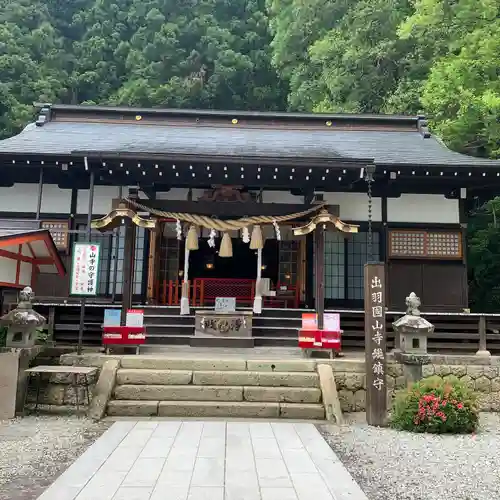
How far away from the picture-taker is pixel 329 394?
24.2 ft

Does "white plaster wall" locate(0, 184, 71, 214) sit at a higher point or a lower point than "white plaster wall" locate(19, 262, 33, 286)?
higher

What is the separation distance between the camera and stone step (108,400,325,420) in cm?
712

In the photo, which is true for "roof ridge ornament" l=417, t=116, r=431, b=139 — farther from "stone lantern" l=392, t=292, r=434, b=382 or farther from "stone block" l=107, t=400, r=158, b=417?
"stone block" l=107, t=400, r=158, b=417

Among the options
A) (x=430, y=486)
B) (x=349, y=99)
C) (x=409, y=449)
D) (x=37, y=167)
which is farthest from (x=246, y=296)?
(x=349, y=99)

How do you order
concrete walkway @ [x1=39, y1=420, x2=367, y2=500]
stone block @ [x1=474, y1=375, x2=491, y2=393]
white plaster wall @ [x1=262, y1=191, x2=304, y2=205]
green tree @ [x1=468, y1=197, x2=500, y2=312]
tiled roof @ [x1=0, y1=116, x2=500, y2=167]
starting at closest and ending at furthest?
1. concrete walkway @ [x1=39, y1=420, x2=367, y2=500]
2. stone block @ [x1=474, y1=375, x2=491, y2=393]
3. tiled roof @ [x1=0, y1=116, x2=500, y2=167]
4. white plaster wall @ [x1=262, y1=191, x2=304, y2=205]
5. green tree @ [x1=468, y1=197, x2=500, y2=312]

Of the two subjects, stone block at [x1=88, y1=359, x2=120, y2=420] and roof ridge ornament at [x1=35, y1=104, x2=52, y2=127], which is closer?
stone block at [x1=88, y1=359, x2=120, y2=420]

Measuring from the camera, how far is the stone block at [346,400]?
7.97 metres

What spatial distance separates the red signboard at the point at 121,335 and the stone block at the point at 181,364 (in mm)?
924

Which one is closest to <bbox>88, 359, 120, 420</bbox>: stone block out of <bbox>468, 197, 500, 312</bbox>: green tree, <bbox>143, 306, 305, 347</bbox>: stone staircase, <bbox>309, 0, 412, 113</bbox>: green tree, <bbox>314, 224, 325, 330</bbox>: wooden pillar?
<bbox>143, 306, 305, 347</bbox>: stone staircase

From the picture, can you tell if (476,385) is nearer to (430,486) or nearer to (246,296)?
(430,486)

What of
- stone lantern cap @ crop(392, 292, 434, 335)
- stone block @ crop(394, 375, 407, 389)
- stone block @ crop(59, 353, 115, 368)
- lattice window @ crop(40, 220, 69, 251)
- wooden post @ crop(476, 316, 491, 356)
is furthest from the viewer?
lattice window @ crop(40, 220, 69, 251)

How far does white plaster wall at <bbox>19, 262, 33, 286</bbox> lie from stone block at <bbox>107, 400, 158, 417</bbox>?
303 cm

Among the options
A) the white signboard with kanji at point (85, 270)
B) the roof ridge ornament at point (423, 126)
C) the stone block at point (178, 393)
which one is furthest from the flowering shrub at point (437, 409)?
the roof ridge ornament at point (423, 126)

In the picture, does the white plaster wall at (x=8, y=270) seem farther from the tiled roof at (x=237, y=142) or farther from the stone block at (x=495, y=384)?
the stone block at (x=495, y=384)
